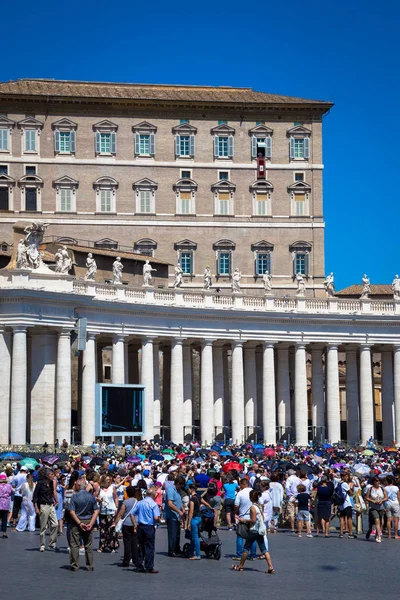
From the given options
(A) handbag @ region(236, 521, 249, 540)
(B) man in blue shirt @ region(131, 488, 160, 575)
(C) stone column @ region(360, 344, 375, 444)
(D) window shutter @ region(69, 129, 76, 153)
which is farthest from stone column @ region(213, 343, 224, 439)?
(B) man in blue shirt @ region(131, 488, 160, 575)

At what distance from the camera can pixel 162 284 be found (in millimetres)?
92625

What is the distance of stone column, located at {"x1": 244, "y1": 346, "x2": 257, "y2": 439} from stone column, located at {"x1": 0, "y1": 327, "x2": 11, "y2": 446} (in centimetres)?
1933

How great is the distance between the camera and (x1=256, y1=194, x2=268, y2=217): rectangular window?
104812 millimetres

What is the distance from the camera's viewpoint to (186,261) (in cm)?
10212

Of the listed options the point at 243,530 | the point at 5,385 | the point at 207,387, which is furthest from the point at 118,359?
the point at 243,530

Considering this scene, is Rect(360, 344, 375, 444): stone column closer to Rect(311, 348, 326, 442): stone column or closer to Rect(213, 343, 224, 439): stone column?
Rect(311, 348, 326, 442): stone column

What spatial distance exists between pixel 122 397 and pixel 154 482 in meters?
28.2

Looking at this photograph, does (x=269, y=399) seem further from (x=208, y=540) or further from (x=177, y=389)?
(x=208, y=540)

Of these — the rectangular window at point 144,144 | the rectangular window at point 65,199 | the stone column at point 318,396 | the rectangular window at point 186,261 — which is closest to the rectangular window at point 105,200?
the rectangular window at point 65,199

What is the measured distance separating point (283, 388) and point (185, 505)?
159ft

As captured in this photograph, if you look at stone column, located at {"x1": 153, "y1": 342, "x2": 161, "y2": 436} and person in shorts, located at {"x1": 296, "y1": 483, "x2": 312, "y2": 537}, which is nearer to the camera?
person in shorts, located at {"x1": 296, "y1": 483, "x2": 312, "y2": 537}

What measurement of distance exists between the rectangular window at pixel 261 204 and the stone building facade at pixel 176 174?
11 centimetres

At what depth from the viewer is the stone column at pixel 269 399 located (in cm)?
7869

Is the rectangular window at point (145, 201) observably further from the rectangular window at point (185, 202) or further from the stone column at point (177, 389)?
the stone column at point (177, 389)
